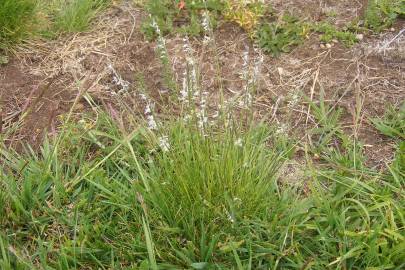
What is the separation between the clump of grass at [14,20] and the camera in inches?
113

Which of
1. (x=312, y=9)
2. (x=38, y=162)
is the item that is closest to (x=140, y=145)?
(x=38, y=162)

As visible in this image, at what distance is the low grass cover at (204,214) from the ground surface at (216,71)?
0.44 metres

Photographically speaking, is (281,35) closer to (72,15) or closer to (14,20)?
(72,15)

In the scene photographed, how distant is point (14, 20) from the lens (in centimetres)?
292

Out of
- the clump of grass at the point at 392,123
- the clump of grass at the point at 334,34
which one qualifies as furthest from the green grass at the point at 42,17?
the clump of grass at the point at 392,123

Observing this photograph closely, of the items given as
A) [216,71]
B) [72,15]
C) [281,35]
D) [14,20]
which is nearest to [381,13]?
[281,35]

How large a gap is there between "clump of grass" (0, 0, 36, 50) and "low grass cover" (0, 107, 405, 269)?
3.25ft

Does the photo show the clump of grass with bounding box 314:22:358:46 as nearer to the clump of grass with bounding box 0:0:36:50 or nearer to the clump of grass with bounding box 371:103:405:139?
the clump of grass with bounding box 371:103:405:139

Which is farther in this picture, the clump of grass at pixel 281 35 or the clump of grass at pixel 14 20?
the clump of grass at pixel 281 35

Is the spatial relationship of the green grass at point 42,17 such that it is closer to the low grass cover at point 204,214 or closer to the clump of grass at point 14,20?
the clump of grass at point 14,20

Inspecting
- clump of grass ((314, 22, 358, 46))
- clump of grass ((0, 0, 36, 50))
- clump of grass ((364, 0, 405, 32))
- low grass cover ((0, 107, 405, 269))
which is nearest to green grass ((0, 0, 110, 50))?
clump of grass ((0, 0, 36, 50))

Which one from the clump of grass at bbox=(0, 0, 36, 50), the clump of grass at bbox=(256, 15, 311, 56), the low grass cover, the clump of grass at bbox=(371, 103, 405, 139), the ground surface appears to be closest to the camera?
the low grass cover

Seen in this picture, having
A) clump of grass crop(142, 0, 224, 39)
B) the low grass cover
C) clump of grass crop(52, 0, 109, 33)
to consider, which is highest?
clump of grass crop(52, 0, 109, 33)

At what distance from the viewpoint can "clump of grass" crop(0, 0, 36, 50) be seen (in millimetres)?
2862
